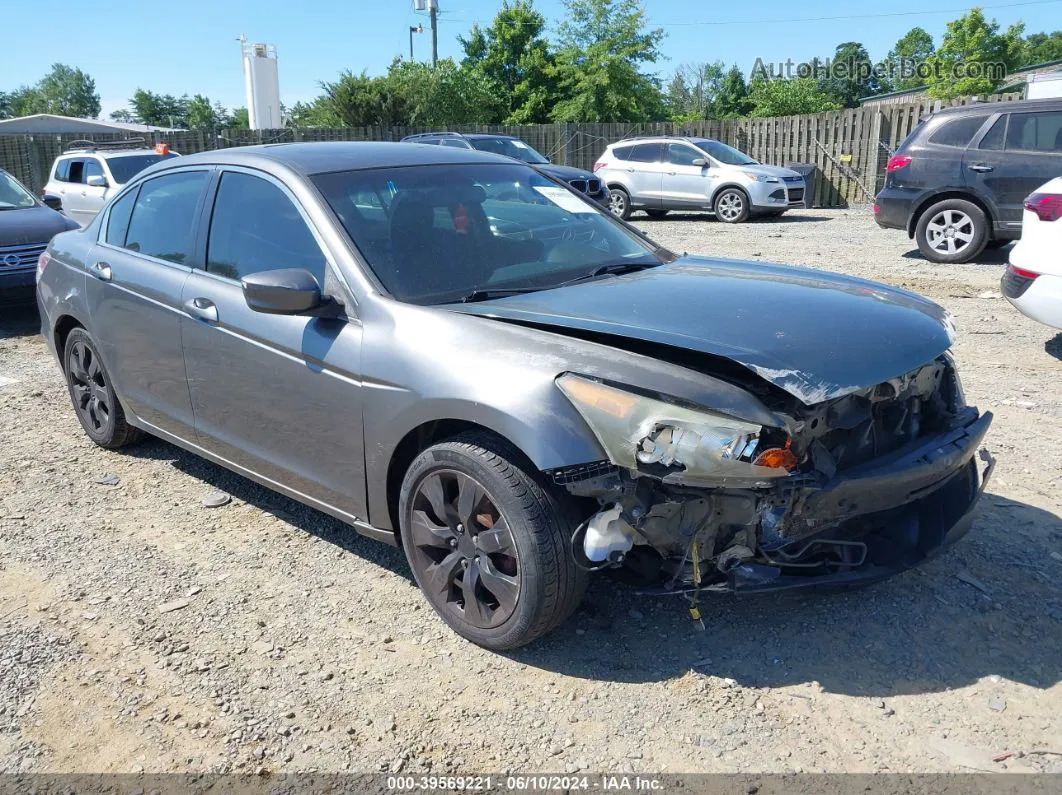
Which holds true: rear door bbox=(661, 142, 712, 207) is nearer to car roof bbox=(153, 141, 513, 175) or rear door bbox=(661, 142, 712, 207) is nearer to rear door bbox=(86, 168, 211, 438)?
car roof bbox=(153, 141, 513, 175)

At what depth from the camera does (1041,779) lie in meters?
2.52

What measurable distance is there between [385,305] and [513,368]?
0.67m

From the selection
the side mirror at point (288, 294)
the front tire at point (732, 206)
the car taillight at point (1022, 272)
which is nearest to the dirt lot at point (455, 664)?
the side mirror at point (288, 294)

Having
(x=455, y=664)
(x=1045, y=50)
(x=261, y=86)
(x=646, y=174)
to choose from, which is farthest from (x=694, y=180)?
(x=1045, y=50)

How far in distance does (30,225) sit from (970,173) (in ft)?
34.1

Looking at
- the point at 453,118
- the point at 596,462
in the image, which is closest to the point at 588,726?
the point at 596,462

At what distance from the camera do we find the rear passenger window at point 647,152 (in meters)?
18.4

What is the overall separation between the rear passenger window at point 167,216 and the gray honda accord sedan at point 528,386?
0.03 metres

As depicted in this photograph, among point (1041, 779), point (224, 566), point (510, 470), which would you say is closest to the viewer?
point (1041, 779)

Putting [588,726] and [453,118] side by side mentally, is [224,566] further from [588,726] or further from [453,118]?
[453,118]

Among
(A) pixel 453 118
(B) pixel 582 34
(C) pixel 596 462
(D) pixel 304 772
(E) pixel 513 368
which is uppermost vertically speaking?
(B) pixel 582 34

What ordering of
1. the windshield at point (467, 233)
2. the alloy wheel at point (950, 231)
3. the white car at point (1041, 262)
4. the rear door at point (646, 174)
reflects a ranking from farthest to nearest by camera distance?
1. the rear door at point (646, 174)
2. the alloy wheel at point (950, 231)
3. the white car at point (1041, 262)
4. the windshield at point (467, 233)

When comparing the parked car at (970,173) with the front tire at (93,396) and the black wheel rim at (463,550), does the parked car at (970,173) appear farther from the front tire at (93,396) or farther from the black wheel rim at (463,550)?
the front tire at (93,396)

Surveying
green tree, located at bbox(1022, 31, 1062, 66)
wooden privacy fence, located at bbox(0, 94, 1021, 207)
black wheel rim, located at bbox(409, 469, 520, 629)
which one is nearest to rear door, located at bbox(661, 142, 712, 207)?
wooden privacy fence, located at bbox(0, 94, 1021, 207)
